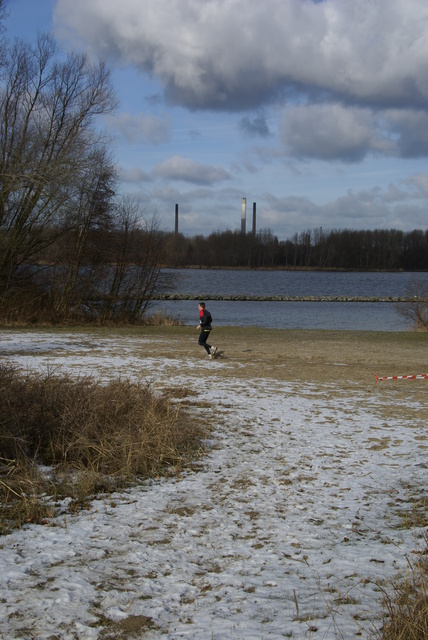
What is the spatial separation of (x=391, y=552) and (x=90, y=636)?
2.65 meters

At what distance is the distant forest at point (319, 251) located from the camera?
144 meters

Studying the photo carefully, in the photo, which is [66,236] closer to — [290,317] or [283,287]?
[290,317]

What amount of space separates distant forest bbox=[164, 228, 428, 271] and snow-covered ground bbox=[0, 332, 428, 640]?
135 metres

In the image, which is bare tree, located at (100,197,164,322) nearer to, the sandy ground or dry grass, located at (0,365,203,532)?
the sandy ground

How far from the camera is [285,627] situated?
3814 millimetres

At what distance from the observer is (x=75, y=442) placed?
7023 mm

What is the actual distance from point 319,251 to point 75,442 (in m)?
147

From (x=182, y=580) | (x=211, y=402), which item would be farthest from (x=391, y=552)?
(x=211, y=402)

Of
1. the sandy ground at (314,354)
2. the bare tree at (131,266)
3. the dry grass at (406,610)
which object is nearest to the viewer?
the dry grass at (406,610)

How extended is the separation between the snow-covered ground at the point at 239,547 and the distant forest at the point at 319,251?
13506 cm

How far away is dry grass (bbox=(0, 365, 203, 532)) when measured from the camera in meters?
6.03

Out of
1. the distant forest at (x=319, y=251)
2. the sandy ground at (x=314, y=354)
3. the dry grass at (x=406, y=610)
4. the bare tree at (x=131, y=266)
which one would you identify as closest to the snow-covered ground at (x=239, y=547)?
the dry grass at (x=406, y=610)

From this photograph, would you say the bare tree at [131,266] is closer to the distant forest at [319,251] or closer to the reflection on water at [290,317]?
the reflection on water at [290,317]

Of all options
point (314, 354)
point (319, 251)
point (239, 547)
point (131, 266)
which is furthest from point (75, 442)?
point (319, 251)
